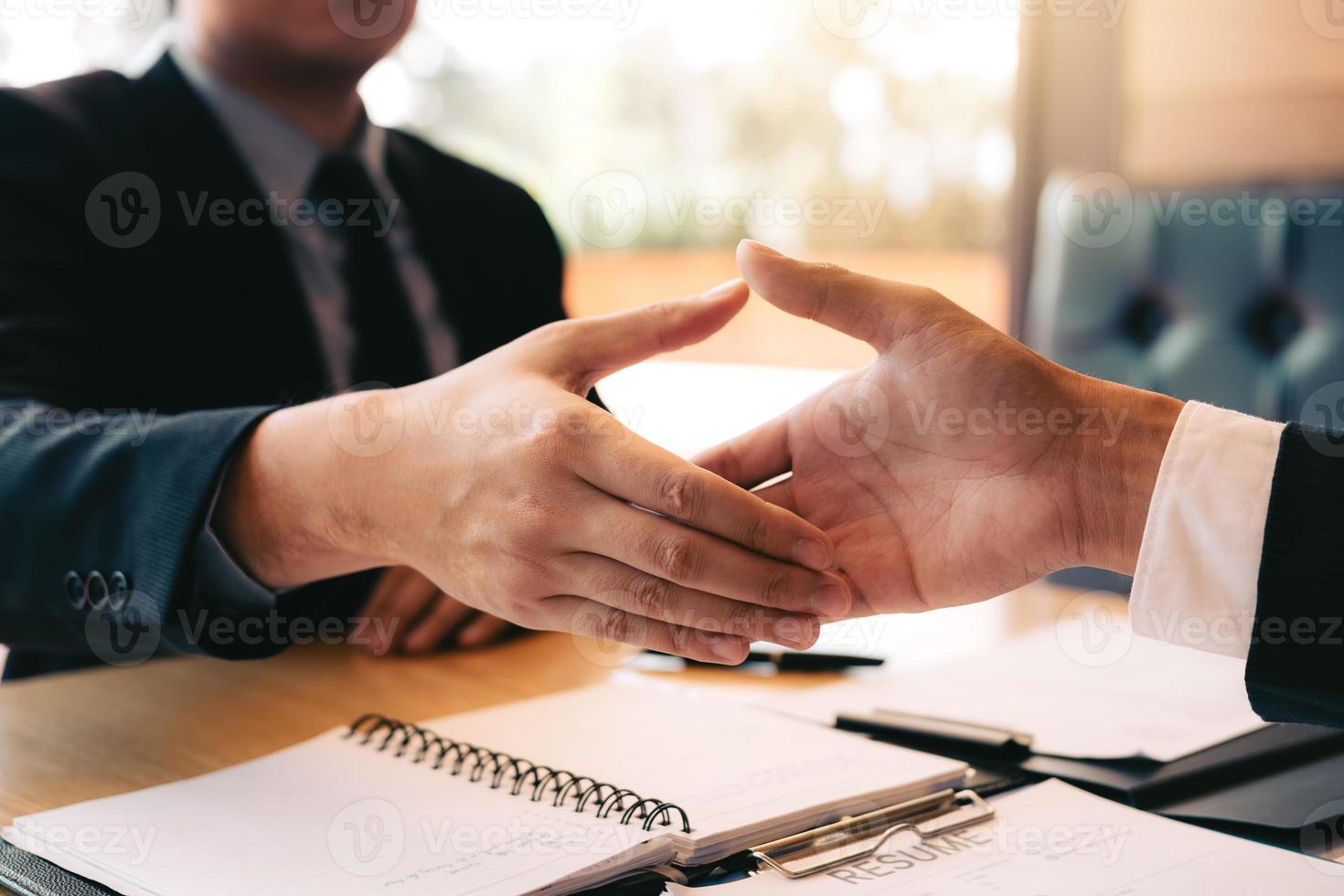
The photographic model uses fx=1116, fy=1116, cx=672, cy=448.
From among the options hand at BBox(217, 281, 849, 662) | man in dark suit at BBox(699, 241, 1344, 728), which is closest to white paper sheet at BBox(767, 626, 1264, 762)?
man in dark suit at BBox(699, 241, 1344, 728)

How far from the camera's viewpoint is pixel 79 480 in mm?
892

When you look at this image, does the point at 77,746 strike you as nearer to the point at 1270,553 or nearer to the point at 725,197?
the point at 1270,553

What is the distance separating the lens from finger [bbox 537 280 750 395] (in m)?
0.76

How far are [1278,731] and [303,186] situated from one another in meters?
1.25

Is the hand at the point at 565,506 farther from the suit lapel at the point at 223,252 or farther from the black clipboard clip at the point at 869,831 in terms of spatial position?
the suit lapel at the point at 223,252
